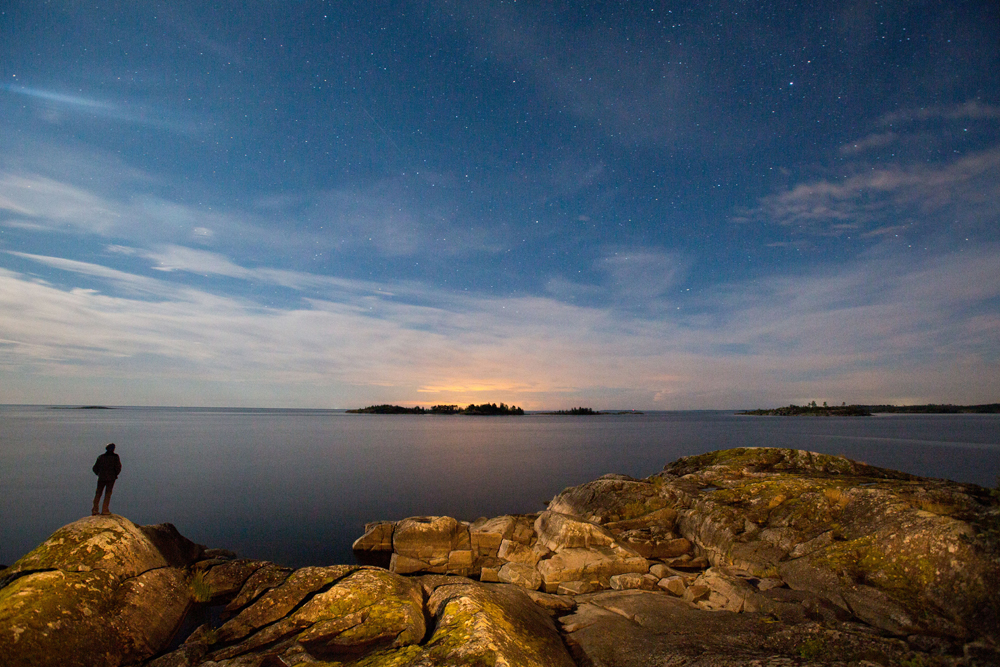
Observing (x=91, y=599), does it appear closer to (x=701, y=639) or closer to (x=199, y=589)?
(x=199, y=589)

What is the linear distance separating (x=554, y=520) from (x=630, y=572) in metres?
3.42

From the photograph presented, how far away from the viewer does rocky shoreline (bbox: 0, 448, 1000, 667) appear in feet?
25.6

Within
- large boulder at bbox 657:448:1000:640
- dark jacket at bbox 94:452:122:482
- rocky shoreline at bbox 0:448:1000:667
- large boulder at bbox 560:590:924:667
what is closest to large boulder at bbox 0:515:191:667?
rocky shoreline at bbox 0:448:1000:667

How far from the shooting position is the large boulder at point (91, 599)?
8.55 meters

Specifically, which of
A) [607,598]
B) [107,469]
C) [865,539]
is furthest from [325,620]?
[107,469]

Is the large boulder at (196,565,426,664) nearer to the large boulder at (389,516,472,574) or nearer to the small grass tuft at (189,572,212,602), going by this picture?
the small grass tuft at (189,572,212,602)

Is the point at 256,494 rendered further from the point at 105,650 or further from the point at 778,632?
the point at 778,632

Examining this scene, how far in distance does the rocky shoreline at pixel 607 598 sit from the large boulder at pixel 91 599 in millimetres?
33

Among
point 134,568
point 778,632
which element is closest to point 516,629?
point 778,632

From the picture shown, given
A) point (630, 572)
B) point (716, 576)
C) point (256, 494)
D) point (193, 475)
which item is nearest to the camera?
point (716, 576)

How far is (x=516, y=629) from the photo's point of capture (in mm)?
8156

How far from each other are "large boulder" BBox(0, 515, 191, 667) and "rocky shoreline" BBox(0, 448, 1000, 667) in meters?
0.03

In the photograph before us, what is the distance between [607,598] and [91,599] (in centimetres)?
1185

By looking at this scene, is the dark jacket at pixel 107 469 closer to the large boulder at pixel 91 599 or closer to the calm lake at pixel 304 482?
the large boulder at pixel 91 599
